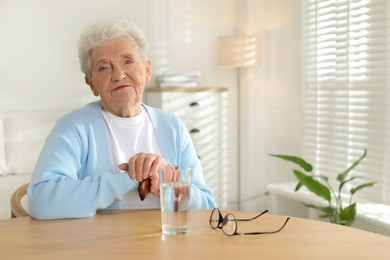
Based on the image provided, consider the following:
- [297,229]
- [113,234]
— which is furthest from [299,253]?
[113,234]

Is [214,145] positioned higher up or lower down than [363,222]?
higher up

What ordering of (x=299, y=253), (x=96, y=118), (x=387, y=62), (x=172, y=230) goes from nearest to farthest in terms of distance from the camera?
(x=299, y=253) < (x=172, y=230) < (x=96, y=118) < (x=387, y=62)

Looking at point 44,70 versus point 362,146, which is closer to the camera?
point 362,146

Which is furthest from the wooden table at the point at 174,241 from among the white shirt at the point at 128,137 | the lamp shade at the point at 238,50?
the lamp shade at the point at 238,50

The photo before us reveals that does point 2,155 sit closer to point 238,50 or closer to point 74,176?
point 238,50

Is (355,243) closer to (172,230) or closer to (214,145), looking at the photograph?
(172,230)

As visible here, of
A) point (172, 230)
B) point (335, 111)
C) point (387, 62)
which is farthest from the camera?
point (335, 111)

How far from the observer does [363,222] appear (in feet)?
11.0

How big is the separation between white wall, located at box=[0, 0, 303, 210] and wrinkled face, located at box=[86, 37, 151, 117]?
7.98ft

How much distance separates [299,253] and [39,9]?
3.55 meters

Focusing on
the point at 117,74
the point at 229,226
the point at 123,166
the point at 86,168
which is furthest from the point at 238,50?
the point at 229,226

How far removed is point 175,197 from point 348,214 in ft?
6.40

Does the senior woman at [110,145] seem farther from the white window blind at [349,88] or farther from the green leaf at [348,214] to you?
the white window blind at [349,88]

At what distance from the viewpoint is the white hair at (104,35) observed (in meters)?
2.03
